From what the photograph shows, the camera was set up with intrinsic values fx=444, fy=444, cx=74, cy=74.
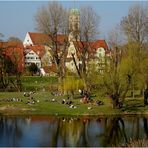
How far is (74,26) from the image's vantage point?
2261 inches

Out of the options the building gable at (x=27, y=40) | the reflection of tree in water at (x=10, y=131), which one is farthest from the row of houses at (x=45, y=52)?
the reflection of tree in water at (x=10, y=131)

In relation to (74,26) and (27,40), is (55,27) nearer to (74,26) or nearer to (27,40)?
(74,26)

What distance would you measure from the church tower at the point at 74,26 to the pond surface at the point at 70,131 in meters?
19.4

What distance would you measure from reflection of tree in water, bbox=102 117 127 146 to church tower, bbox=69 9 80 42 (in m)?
19.7

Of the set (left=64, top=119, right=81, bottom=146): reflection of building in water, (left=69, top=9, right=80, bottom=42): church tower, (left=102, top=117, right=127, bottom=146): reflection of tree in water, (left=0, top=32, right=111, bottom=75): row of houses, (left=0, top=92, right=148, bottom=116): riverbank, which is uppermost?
(left=69, top=9, right=80, bottom=42): church tower

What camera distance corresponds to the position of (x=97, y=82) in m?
43.6

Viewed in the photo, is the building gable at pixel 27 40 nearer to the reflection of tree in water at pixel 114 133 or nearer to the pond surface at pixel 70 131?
the pond surface at pixel 70 131

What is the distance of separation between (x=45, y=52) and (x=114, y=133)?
1982 inches

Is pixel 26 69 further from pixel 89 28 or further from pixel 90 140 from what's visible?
pixel 90 140

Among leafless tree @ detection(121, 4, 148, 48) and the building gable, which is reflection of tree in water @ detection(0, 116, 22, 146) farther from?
the building gable

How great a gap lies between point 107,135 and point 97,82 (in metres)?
12.6

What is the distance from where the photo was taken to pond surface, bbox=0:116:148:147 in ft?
94.1

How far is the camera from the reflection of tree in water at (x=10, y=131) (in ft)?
94.0

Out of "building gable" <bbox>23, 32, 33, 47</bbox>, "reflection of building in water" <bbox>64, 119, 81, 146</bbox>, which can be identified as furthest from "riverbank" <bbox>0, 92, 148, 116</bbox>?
"building gable" <bbox>23, 32, 33, 47</bbox>
